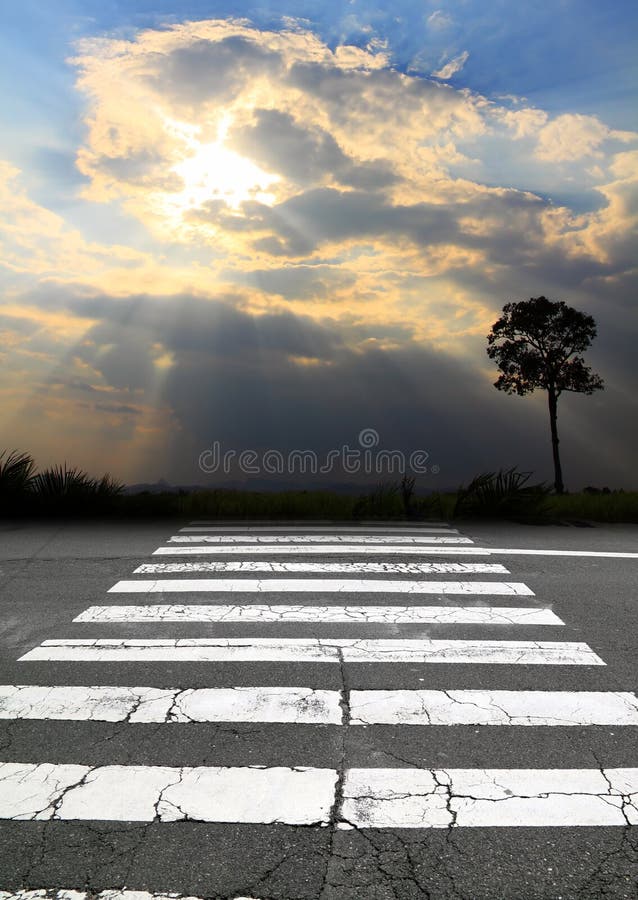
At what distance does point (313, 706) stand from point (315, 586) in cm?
314

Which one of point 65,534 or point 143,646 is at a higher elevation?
point 65,534

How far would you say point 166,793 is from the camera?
159 inches

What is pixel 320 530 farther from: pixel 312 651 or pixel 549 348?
pixel 549 348

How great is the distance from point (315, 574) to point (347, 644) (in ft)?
8.01

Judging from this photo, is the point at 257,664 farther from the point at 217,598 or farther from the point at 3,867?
the point at 3,867

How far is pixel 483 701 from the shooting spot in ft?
17.1

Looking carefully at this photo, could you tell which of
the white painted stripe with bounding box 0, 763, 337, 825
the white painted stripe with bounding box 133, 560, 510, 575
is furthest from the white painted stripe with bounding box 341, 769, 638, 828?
the white painted stripe with bounding box 133, 560, 510, 575

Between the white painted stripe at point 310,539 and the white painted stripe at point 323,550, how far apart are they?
31 centimetres

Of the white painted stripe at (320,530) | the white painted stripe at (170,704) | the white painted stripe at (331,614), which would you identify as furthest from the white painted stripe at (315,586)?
the white painted stripe at (320,530)

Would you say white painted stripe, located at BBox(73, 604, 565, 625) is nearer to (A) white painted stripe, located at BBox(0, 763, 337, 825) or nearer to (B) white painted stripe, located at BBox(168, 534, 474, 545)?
(A) white painted stripe, located at BBox(0, 763, 337, 825)

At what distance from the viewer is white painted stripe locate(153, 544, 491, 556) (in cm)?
999

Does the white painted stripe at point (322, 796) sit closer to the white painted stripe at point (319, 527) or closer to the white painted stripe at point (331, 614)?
the white painted stripe at point (331, 614)

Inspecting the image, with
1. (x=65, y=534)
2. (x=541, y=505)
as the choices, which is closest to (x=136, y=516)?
(x=65, y=534)

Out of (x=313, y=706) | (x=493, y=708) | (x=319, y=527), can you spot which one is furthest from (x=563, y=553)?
(x=313, y=706)
